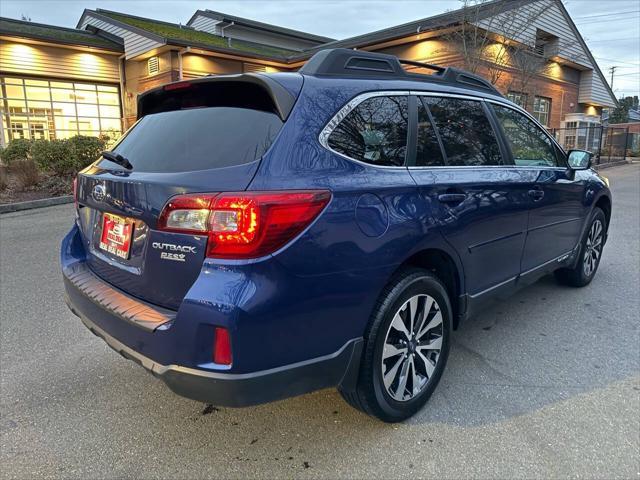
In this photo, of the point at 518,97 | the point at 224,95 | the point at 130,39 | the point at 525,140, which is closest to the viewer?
the point at 224,95

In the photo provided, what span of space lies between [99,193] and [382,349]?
65.2 inches

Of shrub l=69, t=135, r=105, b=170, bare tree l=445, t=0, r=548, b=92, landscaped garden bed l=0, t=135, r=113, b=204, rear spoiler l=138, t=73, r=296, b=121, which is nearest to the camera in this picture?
rear spoiler l=138, t=73, r=296, b=121

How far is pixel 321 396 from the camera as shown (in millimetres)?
2912

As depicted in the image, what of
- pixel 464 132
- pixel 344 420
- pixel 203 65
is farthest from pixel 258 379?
pixel 203 65

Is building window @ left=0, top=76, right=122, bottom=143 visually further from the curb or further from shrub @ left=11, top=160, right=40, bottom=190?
the curb

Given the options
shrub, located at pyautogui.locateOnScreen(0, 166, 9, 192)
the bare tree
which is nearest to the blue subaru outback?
shrub, located at pyautogui.locateOnScreen(0, 166, 9, 192)

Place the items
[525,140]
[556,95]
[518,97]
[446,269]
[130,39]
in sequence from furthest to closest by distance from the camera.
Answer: [556,95]
[518,97]
[130,39]
[525,140]
[446,269]

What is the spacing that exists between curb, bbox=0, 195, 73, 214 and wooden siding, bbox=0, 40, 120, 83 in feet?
37.3

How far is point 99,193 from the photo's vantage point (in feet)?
8.21

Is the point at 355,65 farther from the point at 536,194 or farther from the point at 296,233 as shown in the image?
the point at 536,194

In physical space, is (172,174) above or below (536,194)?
above

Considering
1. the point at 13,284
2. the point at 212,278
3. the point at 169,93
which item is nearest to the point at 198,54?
the point at 13,284

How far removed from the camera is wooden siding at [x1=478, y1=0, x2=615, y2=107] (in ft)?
57.5

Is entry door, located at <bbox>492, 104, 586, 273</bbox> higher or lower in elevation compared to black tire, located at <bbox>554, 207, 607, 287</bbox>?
higher
